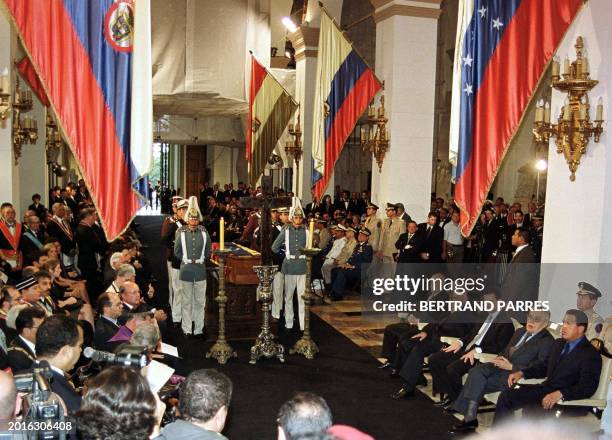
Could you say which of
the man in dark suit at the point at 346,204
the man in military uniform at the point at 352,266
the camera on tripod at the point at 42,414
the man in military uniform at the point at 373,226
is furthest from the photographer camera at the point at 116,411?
the man in dark suit at the point at 346,204

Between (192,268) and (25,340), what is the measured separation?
13.9 feet

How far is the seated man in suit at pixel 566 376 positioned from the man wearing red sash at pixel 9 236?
655cm

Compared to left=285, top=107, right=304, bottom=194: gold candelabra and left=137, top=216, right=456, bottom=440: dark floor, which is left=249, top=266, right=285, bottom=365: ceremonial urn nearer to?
left=137, top=216, right=456, bottom=440: dark floor

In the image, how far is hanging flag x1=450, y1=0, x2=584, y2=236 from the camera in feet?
18.0

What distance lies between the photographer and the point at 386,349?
7.39 meters

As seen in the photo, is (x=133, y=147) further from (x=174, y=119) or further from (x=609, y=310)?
(x=174, y=119)

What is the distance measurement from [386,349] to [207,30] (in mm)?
10752

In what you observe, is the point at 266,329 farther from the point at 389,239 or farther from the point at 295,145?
the point at 295,145

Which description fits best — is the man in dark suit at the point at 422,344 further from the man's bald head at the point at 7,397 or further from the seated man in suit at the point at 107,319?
the man's bald head at the point at 7,397

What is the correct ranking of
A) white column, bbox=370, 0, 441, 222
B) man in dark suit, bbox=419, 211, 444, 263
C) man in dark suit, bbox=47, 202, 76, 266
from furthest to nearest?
white column, bbox=370, 0, 441, 222 < man in dark suit, bbox=419, 211, 444, 263 < man in dark suit, bbox=47, 202, 76, 266

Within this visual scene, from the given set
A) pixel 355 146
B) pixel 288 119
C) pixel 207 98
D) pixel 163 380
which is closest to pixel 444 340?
pixel 163 380

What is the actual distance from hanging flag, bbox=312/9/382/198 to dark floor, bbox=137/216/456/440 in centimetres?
288

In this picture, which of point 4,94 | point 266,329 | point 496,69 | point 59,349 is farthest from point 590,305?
point 4,94

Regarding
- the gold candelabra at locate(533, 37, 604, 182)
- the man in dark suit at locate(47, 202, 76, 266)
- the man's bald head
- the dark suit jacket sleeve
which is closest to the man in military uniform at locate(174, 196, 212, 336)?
the man in dark suit at locate(47, 202, 76, 266)
